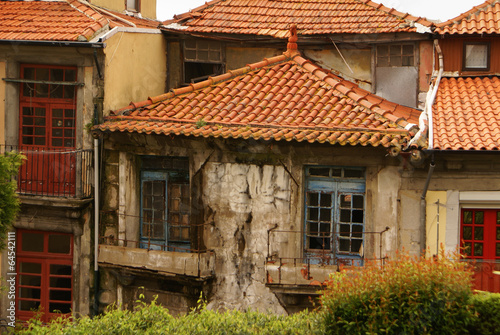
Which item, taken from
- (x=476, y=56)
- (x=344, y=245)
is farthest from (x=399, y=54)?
(x=344, y=245)

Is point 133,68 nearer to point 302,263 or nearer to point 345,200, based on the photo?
point 345,200

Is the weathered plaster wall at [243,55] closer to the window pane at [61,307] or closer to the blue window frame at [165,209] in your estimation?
the blue window frame at [165,209]

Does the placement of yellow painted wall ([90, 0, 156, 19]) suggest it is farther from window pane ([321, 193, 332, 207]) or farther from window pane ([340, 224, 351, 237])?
window pane ([340, 224, 351, 237])

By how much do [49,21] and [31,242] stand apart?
5.07 m

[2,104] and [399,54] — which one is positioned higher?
[399,54]

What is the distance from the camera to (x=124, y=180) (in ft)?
62.6

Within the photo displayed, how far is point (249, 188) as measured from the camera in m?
18.2

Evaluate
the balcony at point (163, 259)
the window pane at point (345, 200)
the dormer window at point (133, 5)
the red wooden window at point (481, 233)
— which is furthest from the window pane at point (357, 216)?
the dormer window at point (133, 5)

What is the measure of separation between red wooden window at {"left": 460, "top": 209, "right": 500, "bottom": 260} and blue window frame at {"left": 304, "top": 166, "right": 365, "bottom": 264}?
6.91 ft

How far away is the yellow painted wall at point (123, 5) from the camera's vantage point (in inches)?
854

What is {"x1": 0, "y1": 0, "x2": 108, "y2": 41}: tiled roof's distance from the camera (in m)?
18.8

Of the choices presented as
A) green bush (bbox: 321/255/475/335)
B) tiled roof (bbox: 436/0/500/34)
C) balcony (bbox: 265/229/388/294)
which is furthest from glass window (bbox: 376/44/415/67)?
green bush (bbox: 321/255/475/335)

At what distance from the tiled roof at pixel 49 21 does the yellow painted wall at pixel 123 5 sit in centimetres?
123

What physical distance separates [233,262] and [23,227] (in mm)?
5035
